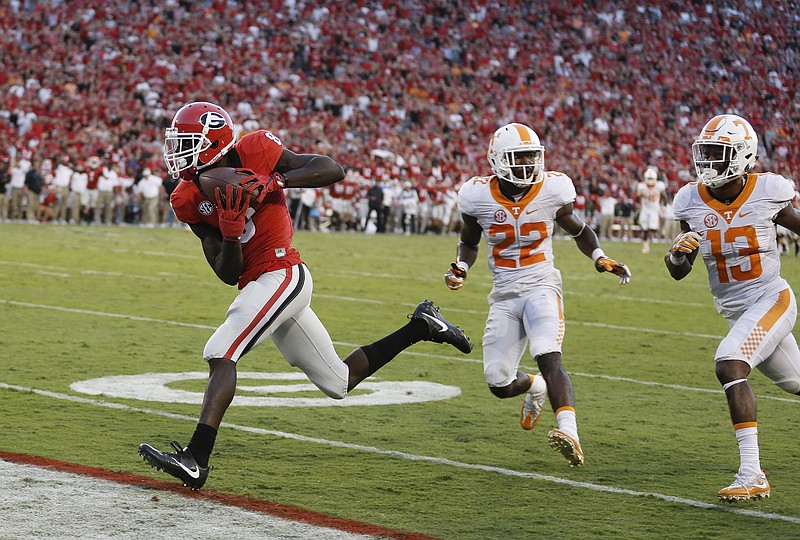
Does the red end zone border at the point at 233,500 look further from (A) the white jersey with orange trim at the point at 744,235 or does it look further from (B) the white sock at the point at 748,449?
(A) the white jersey with orange trim at the point at 744,235

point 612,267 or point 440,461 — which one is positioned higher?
point 612,267

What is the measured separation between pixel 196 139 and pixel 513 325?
1.80 meters

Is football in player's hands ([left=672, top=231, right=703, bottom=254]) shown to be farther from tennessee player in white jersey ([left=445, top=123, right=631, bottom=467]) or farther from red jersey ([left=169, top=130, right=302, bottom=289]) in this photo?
red jersey ([left=169, top=130, right=302, bottom=289])

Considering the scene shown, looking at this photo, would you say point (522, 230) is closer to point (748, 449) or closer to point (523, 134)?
point (523, 134)

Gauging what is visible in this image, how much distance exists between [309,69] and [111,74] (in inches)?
224

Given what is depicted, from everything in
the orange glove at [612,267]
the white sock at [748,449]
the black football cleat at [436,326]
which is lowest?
the white sock at [748,449]

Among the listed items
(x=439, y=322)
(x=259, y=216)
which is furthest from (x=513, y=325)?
(x=259, y=216)

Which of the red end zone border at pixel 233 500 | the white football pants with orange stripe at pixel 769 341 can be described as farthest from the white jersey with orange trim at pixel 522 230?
the red end zone border at pixel 233 500

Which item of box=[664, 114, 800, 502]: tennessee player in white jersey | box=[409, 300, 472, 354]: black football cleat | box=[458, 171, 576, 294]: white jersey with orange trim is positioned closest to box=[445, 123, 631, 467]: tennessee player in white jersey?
box=[458, 171, 576, 294]: white jersey with orange trim

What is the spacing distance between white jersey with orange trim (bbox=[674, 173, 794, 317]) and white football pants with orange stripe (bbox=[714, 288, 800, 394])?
9 centimetres

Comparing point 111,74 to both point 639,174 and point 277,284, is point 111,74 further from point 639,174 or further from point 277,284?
point 277,284

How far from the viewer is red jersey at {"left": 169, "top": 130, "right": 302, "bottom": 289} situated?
4.87 meters

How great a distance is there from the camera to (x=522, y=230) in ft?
18.7

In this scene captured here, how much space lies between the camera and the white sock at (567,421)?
4969 millimetres
